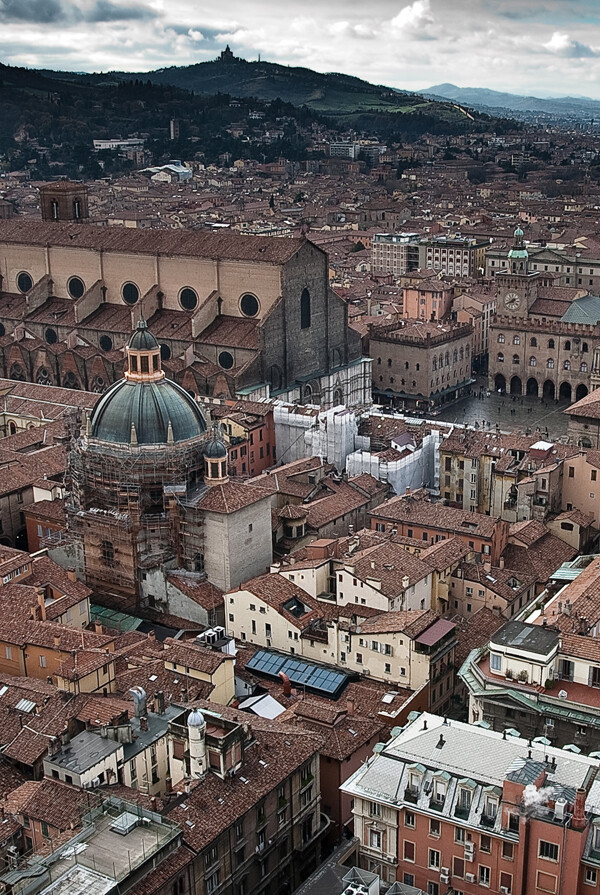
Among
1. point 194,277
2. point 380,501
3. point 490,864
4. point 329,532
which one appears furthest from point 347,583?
point 194,277

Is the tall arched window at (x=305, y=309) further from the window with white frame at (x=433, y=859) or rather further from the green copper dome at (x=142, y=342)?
the window with white frame at (x=433, y=859)

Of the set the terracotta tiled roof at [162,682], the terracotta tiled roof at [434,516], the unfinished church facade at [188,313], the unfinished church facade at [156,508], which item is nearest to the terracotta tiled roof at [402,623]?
the terracotta tiled roof at [162,682]

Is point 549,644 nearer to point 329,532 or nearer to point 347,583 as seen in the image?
point 347,583

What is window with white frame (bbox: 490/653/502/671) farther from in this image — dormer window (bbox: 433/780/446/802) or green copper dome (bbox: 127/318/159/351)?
green copper dome (bbox: 127/318/159/351)

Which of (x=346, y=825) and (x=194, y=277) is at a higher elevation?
(x=194, y=277)

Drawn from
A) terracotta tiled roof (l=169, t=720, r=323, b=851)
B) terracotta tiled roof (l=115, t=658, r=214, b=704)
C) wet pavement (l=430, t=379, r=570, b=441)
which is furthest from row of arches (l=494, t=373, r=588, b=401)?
terracotta tiled roof (l=169, t=720, r=323, b=851)

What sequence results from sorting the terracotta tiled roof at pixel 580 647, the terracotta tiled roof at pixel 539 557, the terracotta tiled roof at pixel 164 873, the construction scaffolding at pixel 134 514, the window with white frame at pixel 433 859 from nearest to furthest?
the terracotta tiled roof at pixel 164 873
the window with white frame at pixel 433 859
the terracotta tiled roof at pixel 580 647
the construction scaffolding at pixel 134 514
the terracotta tiled roof at pixel 539 557
